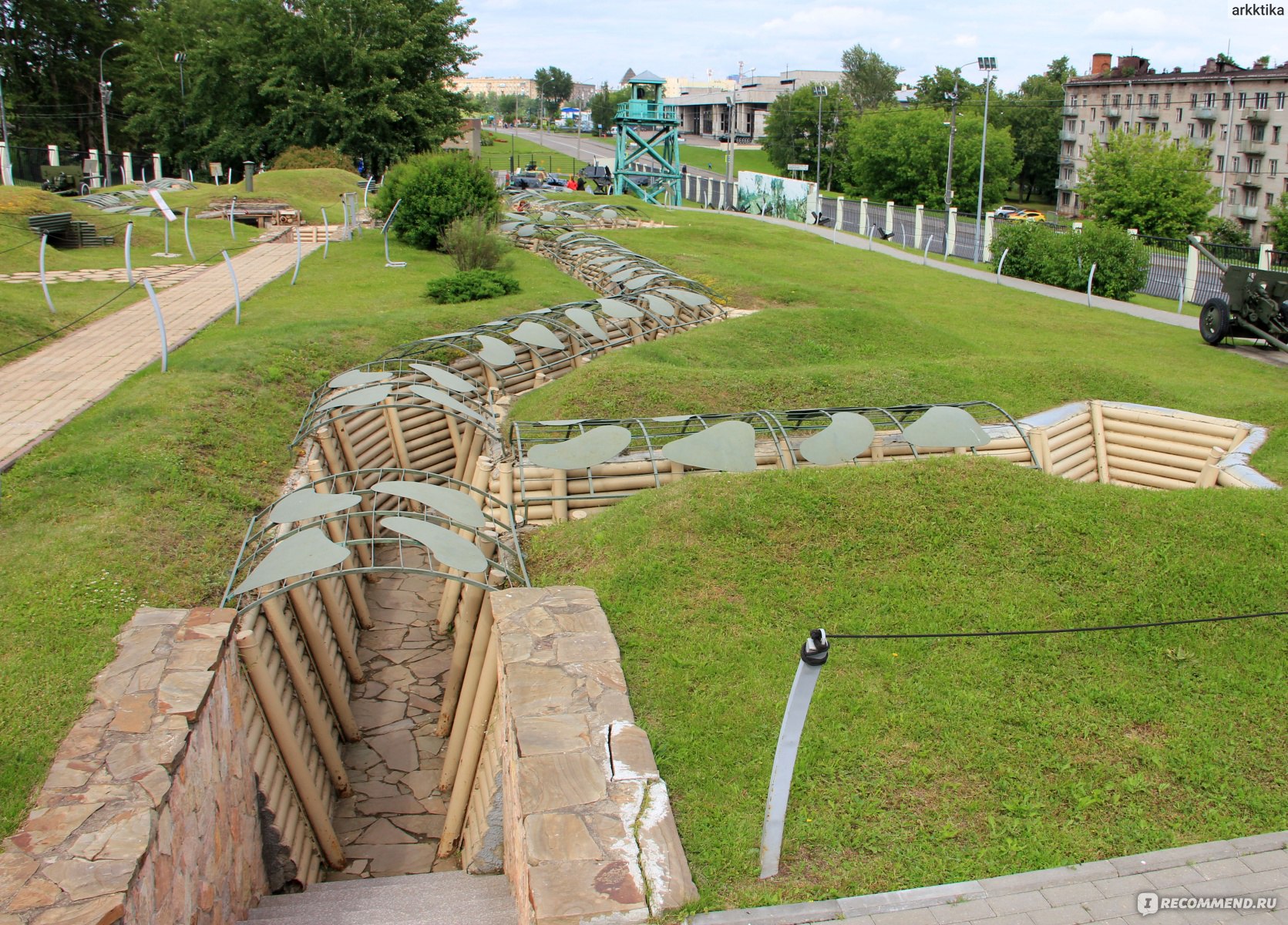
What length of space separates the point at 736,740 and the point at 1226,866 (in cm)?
242

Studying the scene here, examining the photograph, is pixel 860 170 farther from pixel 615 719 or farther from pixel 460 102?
pixel 615 719

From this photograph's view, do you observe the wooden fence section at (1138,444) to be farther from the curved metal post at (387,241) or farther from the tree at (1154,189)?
the tree at (1154,189)

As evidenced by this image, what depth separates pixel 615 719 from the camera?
210 inches

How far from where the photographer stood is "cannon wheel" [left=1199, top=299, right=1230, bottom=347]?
695 inches

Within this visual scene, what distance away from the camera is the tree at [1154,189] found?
36844 mm

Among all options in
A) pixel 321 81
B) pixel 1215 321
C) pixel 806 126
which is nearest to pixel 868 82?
pixel 806 126

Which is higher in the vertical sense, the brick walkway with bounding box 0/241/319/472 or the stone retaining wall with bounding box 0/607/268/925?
the brick walkway with bounding box 0/241/319/472

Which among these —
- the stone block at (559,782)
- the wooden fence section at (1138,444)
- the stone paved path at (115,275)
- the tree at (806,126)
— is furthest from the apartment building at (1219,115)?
the stone block at (559,782)

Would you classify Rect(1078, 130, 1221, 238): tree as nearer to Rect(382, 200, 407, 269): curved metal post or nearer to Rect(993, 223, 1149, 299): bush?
Rect(993, 223, 1149, 299): bush

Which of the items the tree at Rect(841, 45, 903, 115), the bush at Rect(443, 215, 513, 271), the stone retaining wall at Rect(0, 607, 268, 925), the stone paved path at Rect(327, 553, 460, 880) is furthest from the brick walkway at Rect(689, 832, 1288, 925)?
the tree at Rect(841, 45, 903, 115)

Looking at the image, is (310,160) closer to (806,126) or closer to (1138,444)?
(1138,444)

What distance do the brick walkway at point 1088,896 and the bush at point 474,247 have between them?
16.0 metres

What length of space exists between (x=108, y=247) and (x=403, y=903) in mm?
20156

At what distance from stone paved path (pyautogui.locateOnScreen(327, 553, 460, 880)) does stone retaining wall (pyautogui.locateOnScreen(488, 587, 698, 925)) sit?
62.0 inches
